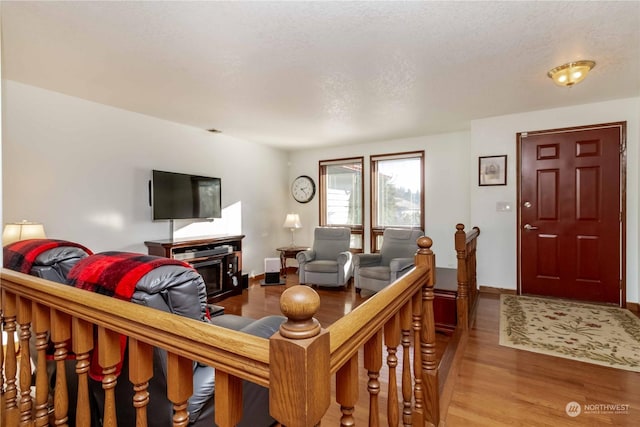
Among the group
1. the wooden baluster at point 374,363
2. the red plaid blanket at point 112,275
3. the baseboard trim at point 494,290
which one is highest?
the red plaid blanket at point 112,275

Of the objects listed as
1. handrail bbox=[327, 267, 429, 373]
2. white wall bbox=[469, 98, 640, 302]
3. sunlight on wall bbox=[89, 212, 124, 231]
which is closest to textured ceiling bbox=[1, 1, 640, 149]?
white wall bbox=[469, 98, 640, 302]

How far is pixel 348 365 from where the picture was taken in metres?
0.77

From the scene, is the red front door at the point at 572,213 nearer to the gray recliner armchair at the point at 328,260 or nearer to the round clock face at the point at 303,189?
the gray recliner armchair at the point at 328,260

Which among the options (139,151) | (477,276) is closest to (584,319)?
(477,276)

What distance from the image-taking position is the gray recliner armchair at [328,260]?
14.5 feet

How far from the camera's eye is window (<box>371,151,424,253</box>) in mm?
4945

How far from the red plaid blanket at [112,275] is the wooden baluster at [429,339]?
1.02 meters

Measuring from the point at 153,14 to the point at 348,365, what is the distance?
7.03 feet

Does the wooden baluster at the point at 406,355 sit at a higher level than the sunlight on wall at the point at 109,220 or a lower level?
lower

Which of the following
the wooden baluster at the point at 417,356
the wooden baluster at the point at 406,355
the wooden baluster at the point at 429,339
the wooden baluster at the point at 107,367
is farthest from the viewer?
the wooden baluster at the point at 429,339

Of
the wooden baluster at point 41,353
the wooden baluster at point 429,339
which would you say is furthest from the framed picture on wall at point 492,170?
the wooden baluster at point 41,353

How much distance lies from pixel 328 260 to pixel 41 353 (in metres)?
3.88

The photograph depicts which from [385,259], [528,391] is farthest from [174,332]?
[385,259]

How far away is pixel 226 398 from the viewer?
667 millimetres
